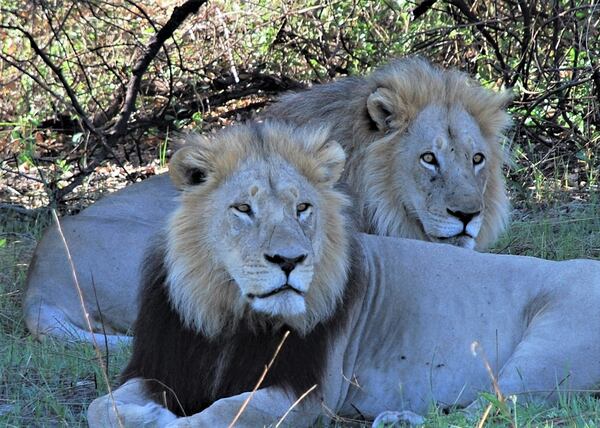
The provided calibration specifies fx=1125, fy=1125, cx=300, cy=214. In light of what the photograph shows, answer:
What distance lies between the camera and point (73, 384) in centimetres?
394

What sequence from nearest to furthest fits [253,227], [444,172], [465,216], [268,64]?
[253,227] < [465,216] < [444,172] < [268,64]

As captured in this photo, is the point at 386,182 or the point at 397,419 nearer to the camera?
the point at 397,419

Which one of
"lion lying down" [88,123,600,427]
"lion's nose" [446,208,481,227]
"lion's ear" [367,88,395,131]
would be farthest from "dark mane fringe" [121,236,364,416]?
"lion's ear" [367,88,395,131]

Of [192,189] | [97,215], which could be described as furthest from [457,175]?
[97,215]

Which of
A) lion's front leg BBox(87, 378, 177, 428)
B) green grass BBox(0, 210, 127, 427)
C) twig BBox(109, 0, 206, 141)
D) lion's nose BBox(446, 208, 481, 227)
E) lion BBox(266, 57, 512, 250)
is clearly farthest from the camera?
twig BBox(109, 0, 206, 141)

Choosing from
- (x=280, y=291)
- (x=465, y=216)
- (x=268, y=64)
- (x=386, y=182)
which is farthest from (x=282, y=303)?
(x=268, y=64)

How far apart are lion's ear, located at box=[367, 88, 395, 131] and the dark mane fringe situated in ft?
4.64

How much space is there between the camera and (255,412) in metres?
3.19

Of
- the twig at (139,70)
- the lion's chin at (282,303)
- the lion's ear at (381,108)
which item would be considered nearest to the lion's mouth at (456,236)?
the lion's ear at (381,108)

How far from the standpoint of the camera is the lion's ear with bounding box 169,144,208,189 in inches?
134

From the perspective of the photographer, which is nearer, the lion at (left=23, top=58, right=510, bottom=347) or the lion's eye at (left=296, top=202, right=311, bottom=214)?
the lion's eye at (left=296, top=202, right=311, bottom=214)

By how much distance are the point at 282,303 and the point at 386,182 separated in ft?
5.79

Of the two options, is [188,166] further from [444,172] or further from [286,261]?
[444,172]

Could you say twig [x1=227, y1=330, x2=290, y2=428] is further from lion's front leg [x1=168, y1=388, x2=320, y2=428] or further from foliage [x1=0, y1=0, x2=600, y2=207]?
foliage [x1=0, y1=0, x2=600, y2=207]
